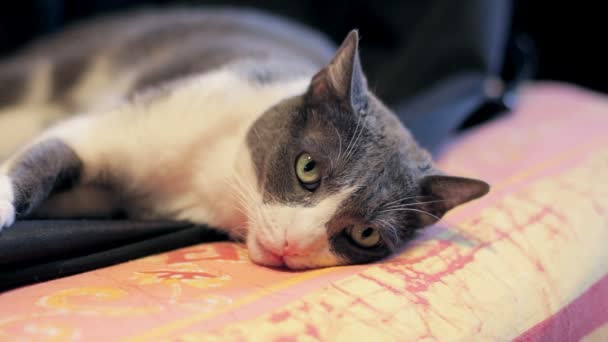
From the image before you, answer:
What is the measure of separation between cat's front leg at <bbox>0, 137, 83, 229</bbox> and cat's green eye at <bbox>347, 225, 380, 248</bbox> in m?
0.76

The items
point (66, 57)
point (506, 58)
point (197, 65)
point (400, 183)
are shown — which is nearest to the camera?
point (400, 183)

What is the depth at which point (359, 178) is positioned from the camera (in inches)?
50.2

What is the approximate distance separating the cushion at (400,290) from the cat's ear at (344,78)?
1.34ft

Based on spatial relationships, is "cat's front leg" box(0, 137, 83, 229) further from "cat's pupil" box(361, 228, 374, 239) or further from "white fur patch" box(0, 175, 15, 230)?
"cat's pupil" box(361, 228, 374, 239)

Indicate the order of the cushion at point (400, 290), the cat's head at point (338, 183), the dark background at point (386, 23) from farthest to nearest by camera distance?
the dark background at point (386, 23) → the cat's head at point (338, 183) → the cushion at point (400, 290)

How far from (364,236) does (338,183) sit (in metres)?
0.14

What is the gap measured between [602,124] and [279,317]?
6.40 feet

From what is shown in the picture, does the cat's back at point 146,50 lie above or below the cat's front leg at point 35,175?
above

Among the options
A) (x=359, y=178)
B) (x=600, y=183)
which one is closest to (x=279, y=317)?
(x=359, y=178)

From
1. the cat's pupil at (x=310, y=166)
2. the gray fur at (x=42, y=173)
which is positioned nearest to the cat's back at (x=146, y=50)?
the gray fur at (x=42, y=173)

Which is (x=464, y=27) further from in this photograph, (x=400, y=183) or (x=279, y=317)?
(x=279, y=317)

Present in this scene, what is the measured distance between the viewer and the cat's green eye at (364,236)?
1272 mm

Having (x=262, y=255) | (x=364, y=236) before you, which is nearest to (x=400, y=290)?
(x=364, y=236)

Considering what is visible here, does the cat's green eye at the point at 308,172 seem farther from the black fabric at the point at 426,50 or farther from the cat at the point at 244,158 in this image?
the black fabric at the point at 426,50
